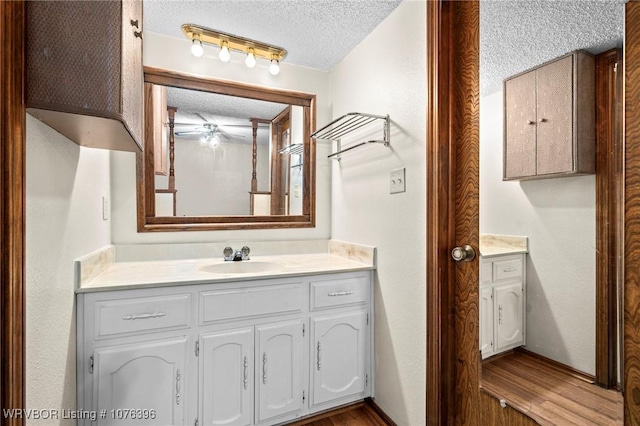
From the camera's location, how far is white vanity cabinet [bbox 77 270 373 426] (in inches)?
49.3

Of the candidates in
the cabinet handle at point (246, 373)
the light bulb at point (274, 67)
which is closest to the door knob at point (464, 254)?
the cabinet handle at point (246, 373)

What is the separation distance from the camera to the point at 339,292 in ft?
5.51

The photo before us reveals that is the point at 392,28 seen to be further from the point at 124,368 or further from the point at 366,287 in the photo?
the point at 124,368

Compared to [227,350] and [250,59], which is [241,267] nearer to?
[227,350]

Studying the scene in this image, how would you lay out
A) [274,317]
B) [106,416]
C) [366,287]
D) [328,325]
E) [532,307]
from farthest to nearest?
[366,287], [328,325], [274,317], [106,416], [532,307]

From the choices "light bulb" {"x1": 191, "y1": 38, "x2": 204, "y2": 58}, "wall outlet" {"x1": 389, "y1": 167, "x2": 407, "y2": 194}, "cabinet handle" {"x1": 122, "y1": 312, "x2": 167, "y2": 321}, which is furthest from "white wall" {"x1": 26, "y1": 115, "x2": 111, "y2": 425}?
"wall outlet" {"x1": 389, "y1": 167, "x2": 407, "y2": 194}

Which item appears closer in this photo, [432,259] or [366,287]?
[432,259]

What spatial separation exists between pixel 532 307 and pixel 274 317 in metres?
1.10

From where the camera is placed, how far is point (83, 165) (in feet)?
4.18

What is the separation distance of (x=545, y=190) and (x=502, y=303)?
45 cm

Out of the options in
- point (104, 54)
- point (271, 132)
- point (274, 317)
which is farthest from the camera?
point (271, 132)

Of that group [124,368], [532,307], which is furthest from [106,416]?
[532,307]

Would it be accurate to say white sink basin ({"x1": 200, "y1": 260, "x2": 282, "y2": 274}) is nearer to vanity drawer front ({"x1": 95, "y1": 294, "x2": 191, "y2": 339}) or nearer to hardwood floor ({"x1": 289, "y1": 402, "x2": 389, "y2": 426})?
vanity drawer front ({"x1": 95, "y1": 294, "x2": 191, "y2": 339})

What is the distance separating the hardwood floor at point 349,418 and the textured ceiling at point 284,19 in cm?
217
